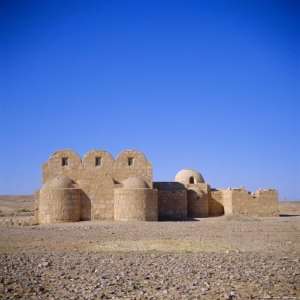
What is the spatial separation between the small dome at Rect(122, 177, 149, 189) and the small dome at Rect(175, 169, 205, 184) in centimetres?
666

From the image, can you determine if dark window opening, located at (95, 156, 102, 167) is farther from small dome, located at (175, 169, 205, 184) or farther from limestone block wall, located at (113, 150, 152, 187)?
small dome, located at (175, 169, 205, 184)

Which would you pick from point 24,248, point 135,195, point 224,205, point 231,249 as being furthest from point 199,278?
point 224,205

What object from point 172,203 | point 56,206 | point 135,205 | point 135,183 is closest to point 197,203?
Answer: point 172,203

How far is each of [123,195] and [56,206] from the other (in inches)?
137

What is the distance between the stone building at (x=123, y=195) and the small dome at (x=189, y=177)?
2.03 m

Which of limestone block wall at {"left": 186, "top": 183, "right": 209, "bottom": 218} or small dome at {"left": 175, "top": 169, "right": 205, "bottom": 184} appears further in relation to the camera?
small dome at {"left": 175, "top": 169, "right": 205, "bottom": 184}

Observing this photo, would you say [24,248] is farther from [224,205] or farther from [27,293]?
[224,205]

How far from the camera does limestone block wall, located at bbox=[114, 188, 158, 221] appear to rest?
2257 cm

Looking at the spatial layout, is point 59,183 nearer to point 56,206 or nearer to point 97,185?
point 56,206

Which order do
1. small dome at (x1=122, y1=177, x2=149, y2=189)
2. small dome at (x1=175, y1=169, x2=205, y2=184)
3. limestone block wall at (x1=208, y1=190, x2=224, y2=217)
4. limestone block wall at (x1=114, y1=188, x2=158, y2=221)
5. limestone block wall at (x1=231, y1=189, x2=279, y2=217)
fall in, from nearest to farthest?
limestone block wall at (x1=114, y1=188, x2=158, y2=221), small dome at (x1=122, y1=177, x2=149, y2=189), limestone block wall at (x1=231, y1=189, x2=279, y2=217), limestone block wall at (x1=208, y1=190, x2=224, y2=217), small dome at (x1=175, y1=169, x2=205, y2=184)

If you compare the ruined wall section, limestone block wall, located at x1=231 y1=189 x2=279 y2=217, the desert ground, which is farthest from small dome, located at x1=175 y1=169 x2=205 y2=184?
the desert ground

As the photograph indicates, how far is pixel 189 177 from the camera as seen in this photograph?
30125mm

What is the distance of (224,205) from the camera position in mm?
27203

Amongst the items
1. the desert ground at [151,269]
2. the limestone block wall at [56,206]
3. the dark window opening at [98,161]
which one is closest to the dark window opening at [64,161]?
the dark window opening at [98,161]
